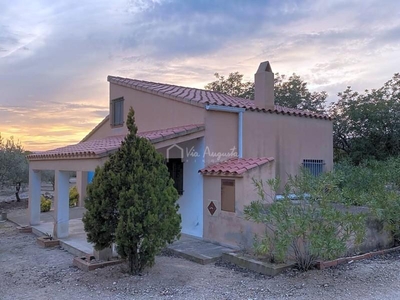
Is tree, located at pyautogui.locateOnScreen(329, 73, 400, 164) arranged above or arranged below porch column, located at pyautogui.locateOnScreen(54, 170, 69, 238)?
above

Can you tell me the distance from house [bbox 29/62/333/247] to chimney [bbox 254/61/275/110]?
4 centimetres

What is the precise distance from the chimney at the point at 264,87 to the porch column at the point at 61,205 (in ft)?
24.2

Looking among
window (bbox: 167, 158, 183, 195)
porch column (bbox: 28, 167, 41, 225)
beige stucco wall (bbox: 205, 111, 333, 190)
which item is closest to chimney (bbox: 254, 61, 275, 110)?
beige stucco wall (bbox: 205, 111, 333, 190)

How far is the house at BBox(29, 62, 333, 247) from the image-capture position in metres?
9.98

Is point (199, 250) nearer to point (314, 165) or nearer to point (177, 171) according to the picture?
point (177, 171)

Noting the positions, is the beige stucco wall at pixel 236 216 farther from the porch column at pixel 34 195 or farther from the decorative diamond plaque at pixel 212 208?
the porch column at pixel 34 195

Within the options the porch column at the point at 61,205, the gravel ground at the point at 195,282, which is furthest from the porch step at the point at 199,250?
the porch column at the point at 61,205

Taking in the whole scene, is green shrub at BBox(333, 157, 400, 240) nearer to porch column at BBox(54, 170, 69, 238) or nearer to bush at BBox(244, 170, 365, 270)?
bush at BBox(244, 170, 365, 270)

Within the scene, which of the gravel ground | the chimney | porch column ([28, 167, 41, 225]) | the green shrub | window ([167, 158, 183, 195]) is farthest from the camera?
porch column ([28, 167, 41, 225])

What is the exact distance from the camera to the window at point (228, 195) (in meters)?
9.97

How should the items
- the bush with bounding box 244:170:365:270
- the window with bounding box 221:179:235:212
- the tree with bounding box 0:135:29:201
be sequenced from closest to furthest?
the bush with bounding box 244:170:365:270 < the window with bounding box 221:179:235:212 < the tree with bounding box 0:135:29:201

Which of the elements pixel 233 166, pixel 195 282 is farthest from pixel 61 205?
pixel 195 282

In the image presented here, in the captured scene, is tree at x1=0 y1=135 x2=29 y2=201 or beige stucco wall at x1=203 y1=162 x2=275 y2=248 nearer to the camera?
beige stucco wall at x1=203 y1=162 x2=275 y2=248

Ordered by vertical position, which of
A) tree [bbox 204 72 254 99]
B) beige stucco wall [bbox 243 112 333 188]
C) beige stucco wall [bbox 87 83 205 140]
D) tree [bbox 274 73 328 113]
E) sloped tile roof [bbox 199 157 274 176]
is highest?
tree [bbox 204 72 254 99]
